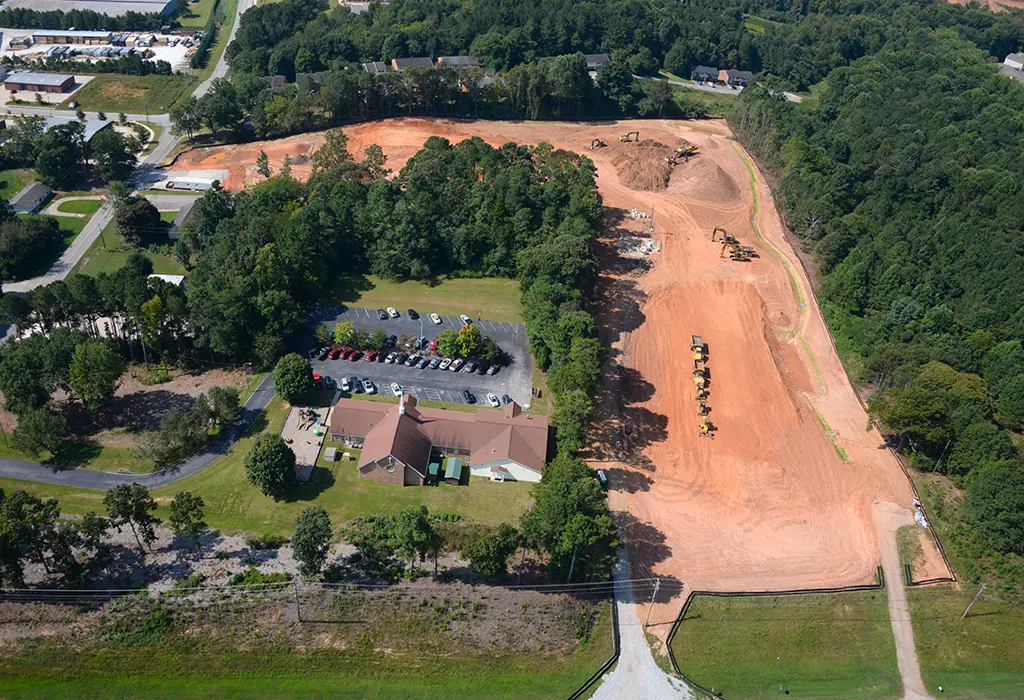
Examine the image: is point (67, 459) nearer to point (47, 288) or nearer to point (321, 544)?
point (47, 288)

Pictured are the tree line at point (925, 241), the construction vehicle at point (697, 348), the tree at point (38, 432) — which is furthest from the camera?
the construction vehicle at point (697, 348)

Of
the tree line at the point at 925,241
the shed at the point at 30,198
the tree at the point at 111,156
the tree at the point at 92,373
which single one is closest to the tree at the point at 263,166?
the tree at the point at 111,156

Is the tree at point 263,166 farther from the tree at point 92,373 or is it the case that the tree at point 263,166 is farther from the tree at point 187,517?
the tree at point 187,517

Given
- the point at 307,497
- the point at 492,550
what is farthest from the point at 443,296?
the point at 492,550

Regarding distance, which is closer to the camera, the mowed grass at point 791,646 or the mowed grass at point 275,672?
the mowed grass at point 275,672

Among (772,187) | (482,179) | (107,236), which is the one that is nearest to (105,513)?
(107,236)

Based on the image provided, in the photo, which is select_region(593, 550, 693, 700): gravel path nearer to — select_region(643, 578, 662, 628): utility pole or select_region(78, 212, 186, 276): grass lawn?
select_region(643, 578, 662, 628): utility pole

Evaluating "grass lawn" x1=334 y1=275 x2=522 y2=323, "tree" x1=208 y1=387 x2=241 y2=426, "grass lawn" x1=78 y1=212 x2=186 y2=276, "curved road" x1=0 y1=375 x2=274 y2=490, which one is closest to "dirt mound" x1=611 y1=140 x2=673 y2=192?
"grass lawn" x1=334 y1=275 x2=522 y2=323
